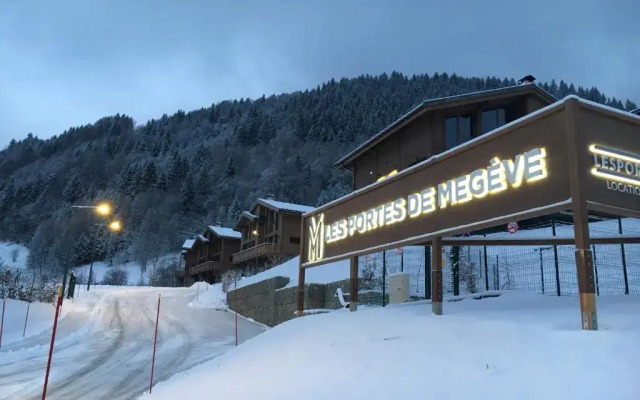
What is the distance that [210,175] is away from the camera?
153750 mm

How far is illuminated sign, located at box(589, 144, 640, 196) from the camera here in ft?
29.5

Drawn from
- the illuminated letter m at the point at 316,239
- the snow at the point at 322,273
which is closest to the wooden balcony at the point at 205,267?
the snow at the point at 322,273

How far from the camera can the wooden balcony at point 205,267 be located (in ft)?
233

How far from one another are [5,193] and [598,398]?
636 ft

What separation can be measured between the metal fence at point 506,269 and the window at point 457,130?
6049mm

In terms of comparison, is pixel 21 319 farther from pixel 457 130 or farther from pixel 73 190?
pixel 73 190

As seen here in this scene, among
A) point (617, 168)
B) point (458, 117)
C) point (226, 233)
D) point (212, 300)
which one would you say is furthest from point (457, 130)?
point (226, 233)

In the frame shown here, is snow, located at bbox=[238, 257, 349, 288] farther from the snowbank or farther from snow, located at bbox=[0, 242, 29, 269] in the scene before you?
snow, located at bbox=[0, 242, 29, 269]

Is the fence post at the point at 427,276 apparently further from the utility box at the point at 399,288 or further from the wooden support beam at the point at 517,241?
the wooden support beam at the point at 517,241

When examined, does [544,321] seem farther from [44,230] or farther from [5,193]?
[5,193]

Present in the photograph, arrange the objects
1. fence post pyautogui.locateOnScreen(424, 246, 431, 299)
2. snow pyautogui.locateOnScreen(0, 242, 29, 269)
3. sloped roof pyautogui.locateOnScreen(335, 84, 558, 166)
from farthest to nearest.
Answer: snow pyautogui.locateOnScreen(0, 242, 29, 269) → sloped roof pyautogui.locateOnScreen(335, 84, 558, 166) → fence post pyautogui.locateOnScreen(424, 246, 431, 299)

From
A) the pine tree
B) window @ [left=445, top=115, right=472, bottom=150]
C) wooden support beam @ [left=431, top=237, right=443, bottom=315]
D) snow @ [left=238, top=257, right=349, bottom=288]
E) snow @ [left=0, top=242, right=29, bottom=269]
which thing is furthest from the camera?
the pine tree

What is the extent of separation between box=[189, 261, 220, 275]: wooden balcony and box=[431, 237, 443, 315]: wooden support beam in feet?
201

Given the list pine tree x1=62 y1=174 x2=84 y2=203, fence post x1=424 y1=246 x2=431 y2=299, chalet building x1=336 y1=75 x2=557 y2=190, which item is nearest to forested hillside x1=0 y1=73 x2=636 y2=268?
pine tree x1=62 y1=174 x2=84 y2=203
